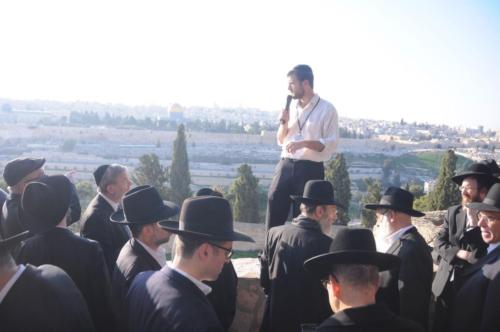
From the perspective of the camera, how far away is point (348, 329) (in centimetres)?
178

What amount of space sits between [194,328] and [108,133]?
68.8m

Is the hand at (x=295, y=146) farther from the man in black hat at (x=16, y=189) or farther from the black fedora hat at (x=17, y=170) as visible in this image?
the black fedora hat at (x=17, y=170)

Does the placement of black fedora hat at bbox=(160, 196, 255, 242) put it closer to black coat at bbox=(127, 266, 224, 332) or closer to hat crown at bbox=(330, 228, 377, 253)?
black coat at bbox=(127, 266, 224, 332)

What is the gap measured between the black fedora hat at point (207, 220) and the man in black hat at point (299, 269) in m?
0.97

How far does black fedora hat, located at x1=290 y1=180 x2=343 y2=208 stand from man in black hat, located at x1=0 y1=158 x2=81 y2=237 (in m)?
1.76

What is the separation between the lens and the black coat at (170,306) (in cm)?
177

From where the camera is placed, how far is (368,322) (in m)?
1.78

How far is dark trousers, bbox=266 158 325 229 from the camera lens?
13.2ft

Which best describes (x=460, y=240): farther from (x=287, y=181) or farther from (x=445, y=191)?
(x=445, y=191)

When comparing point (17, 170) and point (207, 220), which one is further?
point (17, 170)

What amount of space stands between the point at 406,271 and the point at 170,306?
66.6 inches

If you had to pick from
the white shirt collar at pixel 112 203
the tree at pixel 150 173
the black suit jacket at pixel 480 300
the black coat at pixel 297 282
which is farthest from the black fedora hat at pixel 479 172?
the tree at pixel 150 173

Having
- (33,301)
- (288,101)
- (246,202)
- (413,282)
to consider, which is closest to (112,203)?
(288,101)

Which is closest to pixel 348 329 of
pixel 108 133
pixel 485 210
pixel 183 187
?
pixel 485 210
